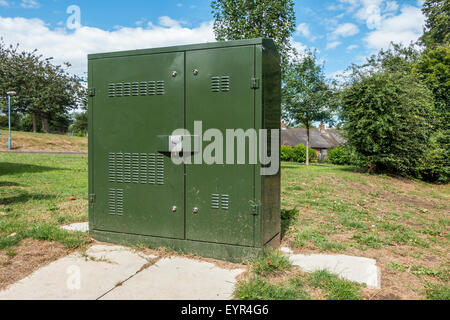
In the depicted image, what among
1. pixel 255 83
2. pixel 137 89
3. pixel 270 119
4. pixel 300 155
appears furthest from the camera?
pixel 300 155

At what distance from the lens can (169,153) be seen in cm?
330

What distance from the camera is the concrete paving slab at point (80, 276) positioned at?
93.8 inches

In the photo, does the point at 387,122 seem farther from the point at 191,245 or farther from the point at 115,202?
the point at 115,202

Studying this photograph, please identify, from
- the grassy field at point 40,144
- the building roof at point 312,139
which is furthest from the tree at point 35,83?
the building roof at point 312,139

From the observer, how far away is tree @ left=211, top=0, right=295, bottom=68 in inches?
409

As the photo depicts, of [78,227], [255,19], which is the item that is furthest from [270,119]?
[255,19]

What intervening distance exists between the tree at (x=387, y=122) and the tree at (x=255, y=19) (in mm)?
3457

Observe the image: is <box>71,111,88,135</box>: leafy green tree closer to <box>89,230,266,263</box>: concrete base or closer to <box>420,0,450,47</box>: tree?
<box>420,0,450,47</box>: tree

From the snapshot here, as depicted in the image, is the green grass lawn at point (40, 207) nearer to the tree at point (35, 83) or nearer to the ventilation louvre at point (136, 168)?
the ventilation louvre at point (136, 168)

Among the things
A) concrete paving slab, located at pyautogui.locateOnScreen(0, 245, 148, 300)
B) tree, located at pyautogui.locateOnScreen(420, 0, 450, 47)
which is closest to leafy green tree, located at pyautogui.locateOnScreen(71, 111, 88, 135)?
tree, located at pyautogui.locateOnScreen(420, 0, 450, 47)

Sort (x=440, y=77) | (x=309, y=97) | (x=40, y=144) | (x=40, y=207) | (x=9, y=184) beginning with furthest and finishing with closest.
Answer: (x=40, y=144) → (x=309, y=97) → (x=440, y=77) → (x=9, y=184) → (x=40, y=207)

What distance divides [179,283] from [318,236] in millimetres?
2034

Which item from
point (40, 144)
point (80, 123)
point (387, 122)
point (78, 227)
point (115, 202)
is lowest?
point (78, 227)
